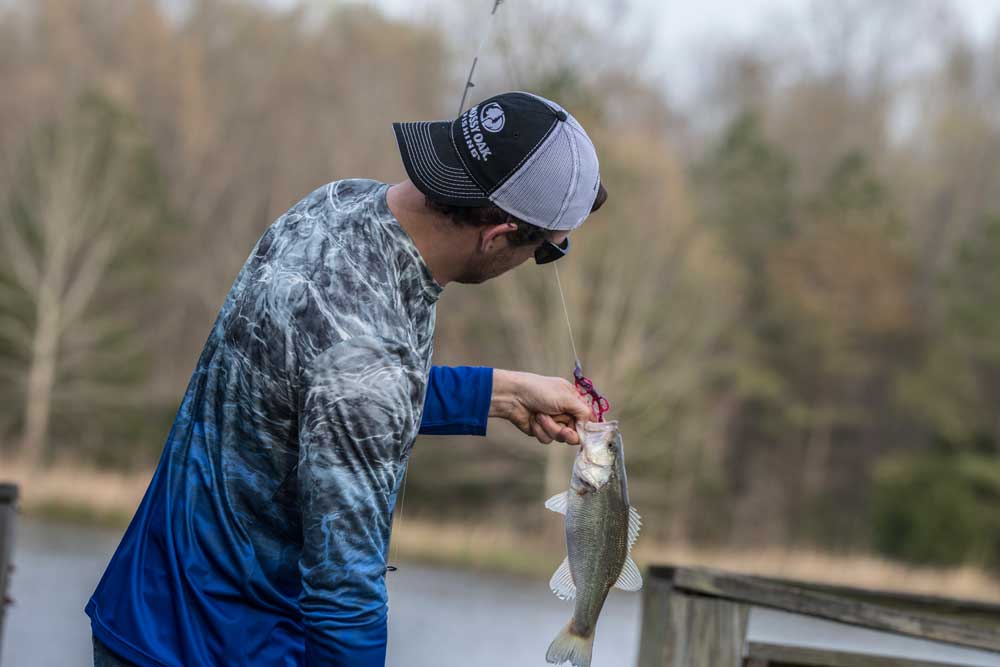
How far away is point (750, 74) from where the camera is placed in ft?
176

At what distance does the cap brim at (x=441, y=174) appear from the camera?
2533mm

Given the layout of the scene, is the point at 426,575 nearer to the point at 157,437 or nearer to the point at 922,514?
the point at 157,437

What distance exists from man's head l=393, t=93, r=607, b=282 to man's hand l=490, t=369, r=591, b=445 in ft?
2.29

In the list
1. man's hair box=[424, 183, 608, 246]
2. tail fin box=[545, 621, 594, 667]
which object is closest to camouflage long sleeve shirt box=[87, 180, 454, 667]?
man's hair box=[424, 183, 608, 246]

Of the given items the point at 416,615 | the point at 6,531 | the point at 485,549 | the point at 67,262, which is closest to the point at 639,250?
the point at 485,549

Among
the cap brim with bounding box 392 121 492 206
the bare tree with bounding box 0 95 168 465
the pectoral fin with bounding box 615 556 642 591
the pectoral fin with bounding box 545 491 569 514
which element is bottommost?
the pectoral fin with bounding box 615 556 642 591

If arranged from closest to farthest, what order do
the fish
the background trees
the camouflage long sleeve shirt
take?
the camouflage long sleeve shirt → the fish → the background trees

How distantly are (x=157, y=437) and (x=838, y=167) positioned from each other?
2452 centimetres

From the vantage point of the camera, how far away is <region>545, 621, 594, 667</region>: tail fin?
3.12 metres

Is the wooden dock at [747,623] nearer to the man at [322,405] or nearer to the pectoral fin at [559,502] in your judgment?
the pectoral fin at [559,502]

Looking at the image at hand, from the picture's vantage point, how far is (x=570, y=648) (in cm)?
312

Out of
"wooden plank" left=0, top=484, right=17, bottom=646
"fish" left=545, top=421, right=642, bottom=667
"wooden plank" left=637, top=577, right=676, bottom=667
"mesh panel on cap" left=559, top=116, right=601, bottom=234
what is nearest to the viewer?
"mesh panel on cap" left=559, top=116, right=601, bottom=234

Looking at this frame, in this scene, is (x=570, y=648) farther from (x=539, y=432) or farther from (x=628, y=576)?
(x=539, y=432)

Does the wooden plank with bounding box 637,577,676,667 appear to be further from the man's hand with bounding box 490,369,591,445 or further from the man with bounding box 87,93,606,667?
the man with bounding box 87,93,606,667
